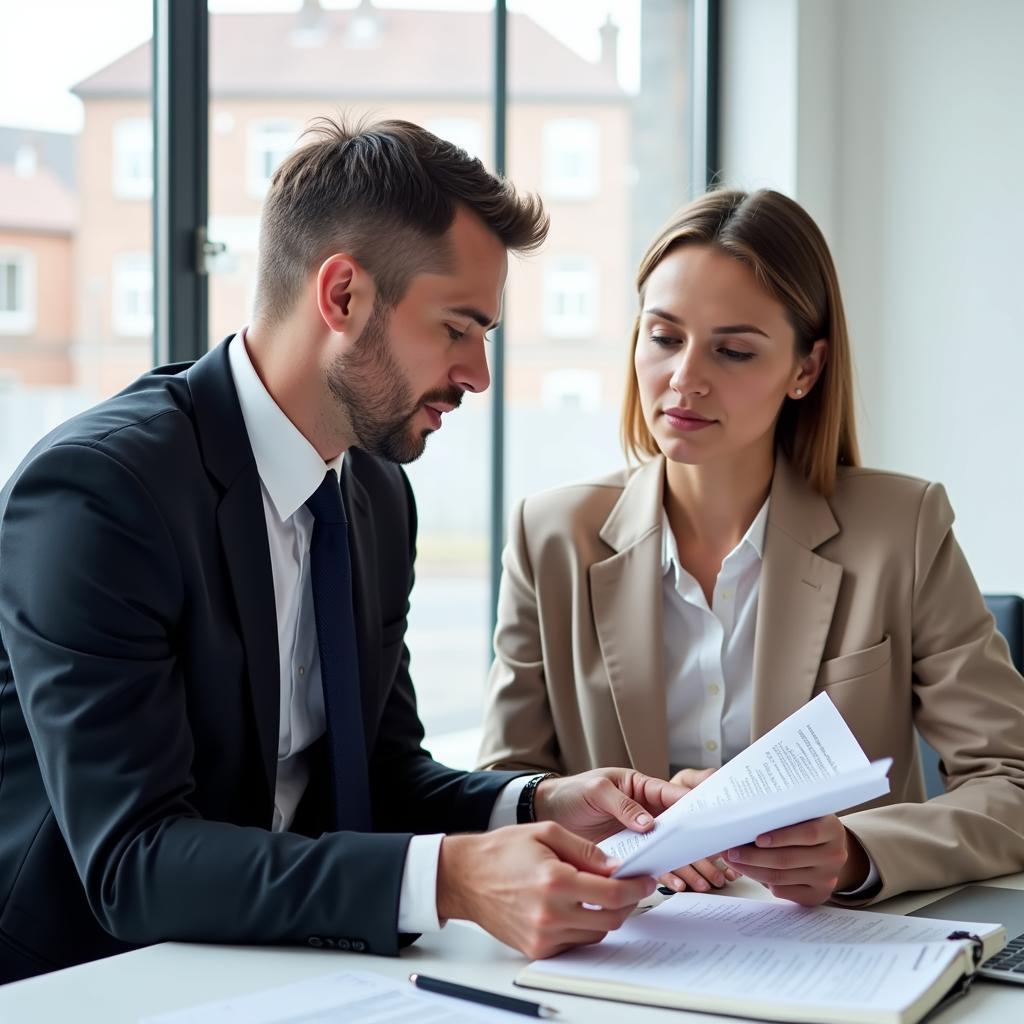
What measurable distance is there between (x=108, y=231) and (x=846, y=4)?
250 cm

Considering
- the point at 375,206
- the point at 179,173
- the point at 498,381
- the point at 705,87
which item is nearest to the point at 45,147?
the point at 179,173

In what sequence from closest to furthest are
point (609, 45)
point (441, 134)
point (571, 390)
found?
point (441, 134) < point (571, 390) < point (609, 45)

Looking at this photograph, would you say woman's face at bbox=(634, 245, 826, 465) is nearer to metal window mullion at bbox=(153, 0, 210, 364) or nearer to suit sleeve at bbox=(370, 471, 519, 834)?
suit sleeve at bbox=(370, 471, 519, 834)

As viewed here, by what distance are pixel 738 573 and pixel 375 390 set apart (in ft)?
2.30

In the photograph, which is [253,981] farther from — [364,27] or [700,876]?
[364,27]

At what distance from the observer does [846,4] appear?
3877 millimetres

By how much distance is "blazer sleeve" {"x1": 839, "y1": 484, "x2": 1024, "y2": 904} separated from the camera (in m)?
1.45

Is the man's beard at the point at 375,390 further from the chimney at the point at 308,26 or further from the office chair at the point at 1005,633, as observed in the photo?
the chimney at the point at 308,26

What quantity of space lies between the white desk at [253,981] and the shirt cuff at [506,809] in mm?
345

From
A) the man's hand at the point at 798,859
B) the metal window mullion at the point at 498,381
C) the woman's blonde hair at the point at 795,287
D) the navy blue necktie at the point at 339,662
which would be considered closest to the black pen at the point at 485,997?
the man's hand at the point at 798,859

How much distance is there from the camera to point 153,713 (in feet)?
4.17

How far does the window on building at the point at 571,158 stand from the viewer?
134 inches

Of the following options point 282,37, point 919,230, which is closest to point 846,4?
point 919,230

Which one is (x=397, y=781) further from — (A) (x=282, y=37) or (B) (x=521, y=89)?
(B) (x=521, y=89)
